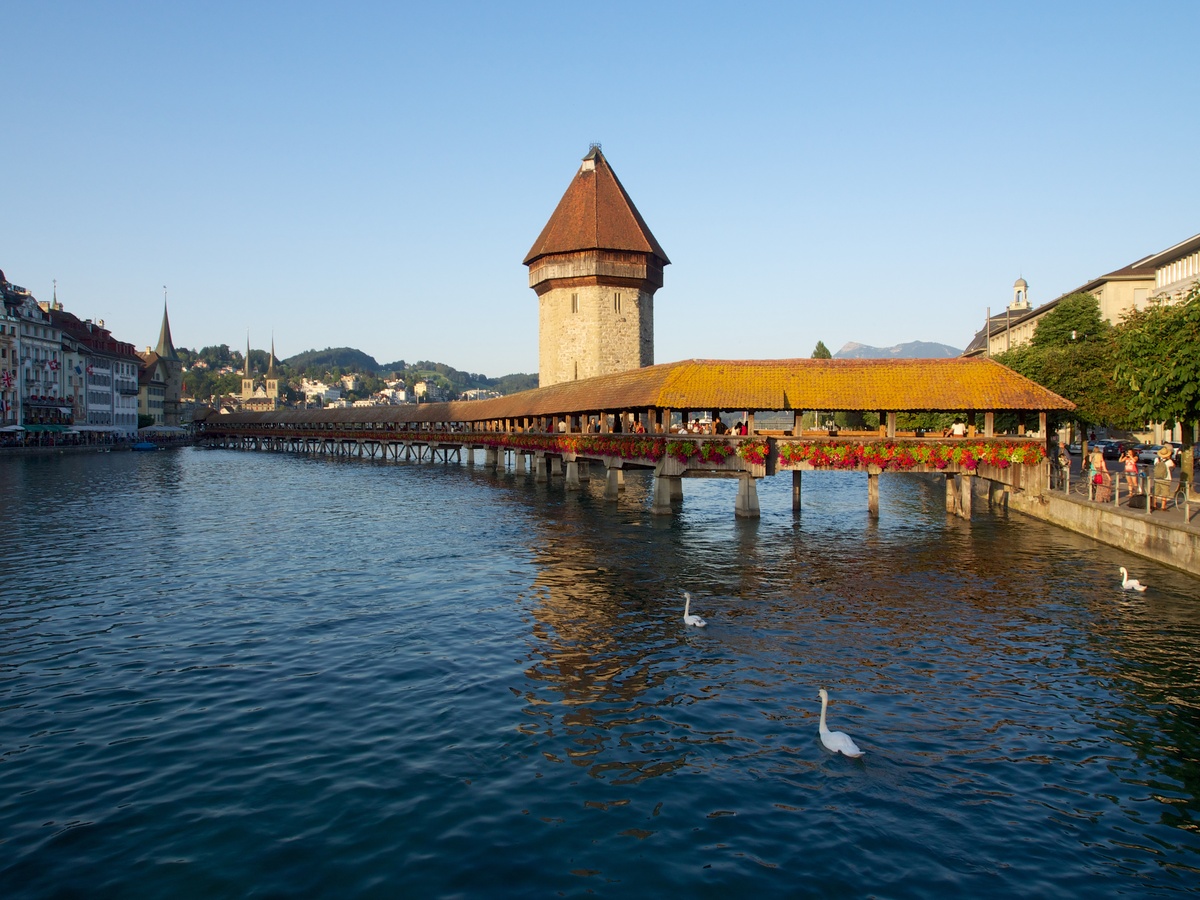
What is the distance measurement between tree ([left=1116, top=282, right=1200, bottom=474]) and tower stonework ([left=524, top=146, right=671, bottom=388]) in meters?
38.5

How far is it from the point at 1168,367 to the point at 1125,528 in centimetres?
559

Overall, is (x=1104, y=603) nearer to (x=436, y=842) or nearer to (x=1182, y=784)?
(x=1182, y=784)

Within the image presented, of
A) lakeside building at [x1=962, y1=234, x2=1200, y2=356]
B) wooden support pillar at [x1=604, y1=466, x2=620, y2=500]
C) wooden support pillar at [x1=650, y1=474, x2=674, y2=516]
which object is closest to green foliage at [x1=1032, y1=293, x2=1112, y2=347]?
lakeside building at [x1=962, y1=234, x2=1200, y2=356]

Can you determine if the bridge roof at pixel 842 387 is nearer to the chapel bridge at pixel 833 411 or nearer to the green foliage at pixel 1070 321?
the chapel bridge at pixel 833 411

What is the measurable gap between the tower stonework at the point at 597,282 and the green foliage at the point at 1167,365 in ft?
127

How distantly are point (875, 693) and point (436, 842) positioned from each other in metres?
6.63

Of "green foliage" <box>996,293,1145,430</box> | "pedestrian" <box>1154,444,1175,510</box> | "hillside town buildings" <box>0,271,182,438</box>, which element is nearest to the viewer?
"pedestrian" <box>1154,444,1175,510</box>

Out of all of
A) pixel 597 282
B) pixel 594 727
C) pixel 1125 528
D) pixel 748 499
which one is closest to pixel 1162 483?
pixel 1125 528

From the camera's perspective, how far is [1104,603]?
17766 mm

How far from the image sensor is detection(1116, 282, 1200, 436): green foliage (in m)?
24.4

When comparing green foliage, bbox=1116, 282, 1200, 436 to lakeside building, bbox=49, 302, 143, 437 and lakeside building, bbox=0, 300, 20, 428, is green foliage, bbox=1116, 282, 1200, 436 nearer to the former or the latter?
lakeside building, bbox=0, 300, 20, 428

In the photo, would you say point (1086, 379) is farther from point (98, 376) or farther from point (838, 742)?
point (98, 376)

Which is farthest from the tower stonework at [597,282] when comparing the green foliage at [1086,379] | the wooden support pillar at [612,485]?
the green foliage at [1086,379]

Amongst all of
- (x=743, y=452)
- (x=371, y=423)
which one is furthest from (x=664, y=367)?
(x=371, y=423)
